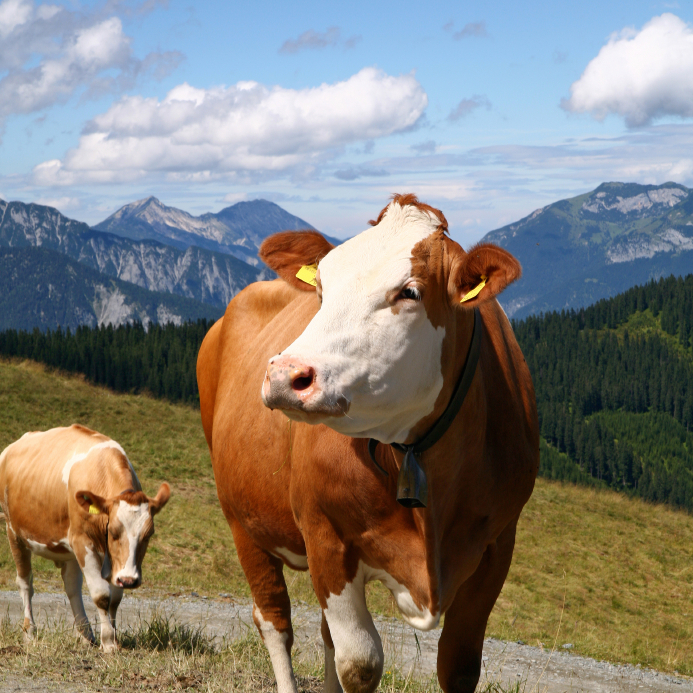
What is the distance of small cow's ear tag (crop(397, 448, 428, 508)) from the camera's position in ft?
10.6

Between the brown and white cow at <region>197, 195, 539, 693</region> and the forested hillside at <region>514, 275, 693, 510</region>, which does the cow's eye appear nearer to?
the brown and white cow at <region>197, 195, 539, 693</region>

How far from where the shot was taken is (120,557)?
27.8ft

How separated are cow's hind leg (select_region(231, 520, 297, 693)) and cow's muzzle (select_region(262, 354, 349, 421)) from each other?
287 cm

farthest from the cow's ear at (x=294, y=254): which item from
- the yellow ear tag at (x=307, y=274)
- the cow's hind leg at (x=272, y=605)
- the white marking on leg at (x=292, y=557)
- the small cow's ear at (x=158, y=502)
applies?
the small cow's ear at (x=158, y=502)

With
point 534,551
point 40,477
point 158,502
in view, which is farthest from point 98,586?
point 534,551

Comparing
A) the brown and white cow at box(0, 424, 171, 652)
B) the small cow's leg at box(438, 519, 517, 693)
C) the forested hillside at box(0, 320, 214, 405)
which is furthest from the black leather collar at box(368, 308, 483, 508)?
the forested hillside at box(0, 320, 214, 405)

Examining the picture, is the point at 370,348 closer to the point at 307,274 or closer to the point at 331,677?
the point at 307,274

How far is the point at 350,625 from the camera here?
3656 mm

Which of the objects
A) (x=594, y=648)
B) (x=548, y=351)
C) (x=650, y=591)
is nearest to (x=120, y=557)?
(x=594, y=648)

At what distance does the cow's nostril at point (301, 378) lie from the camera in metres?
2.62

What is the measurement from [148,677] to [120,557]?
9.18 ft

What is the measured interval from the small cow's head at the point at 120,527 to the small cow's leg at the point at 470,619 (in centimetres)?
531

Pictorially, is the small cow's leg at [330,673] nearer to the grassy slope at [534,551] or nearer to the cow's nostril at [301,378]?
the cow's nostril at [301,378]

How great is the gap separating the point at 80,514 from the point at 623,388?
497 feet
